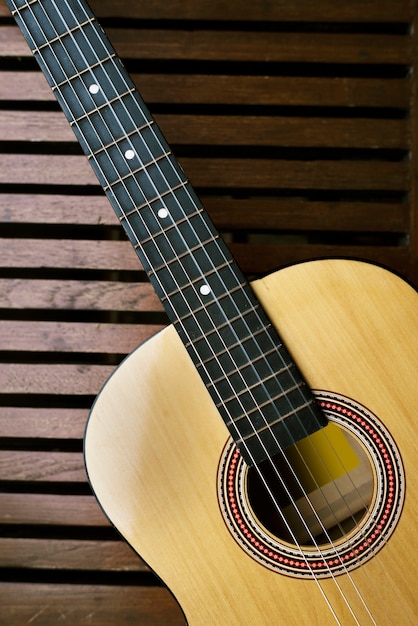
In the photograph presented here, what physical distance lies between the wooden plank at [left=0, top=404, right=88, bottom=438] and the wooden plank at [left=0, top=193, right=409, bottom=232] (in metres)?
0.44

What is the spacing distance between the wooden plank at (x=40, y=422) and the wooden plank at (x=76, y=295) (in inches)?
9.5

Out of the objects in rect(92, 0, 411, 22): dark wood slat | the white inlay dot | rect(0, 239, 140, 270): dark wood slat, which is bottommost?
the white inlay dot

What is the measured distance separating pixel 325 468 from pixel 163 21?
1055 millimetres

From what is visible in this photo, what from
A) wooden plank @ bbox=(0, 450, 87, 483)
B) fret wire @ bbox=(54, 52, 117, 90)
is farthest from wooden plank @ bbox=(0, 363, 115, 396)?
fret wire @ bbox=(54, 52, 117, 90)

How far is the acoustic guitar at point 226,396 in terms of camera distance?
0.90 m

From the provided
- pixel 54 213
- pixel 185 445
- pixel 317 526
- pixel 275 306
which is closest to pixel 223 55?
pixel 54 213

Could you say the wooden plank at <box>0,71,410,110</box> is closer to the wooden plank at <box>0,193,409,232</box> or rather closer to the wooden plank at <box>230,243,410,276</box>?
the wooden plank at <box>0,193,409,232</box>

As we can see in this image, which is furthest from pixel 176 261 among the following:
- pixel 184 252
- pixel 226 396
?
pixel 226 396

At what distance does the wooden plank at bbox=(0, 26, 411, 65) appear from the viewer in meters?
1.30

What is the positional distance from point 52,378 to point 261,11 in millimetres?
979

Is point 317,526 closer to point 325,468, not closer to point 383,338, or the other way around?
point 325,468

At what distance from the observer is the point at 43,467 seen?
4.24 feet

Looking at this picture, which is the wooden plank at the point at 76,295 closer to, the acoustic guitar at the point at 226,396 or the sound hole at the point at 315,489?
the acoustic guitar at the point at 226,396

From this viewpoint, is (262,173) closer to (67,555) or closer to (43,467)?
(43,467)
